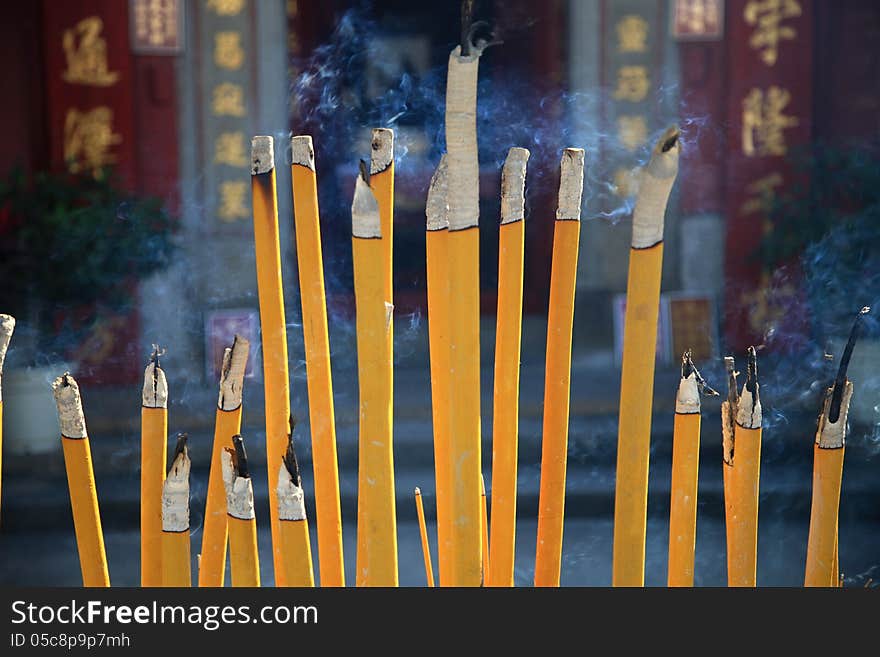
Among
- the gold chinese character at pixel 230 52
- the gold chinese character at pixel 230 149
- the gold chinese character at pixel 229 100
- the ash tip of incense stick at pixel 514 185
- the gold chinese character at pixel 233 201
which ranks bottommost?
the gold chinese character at pixel 233 201

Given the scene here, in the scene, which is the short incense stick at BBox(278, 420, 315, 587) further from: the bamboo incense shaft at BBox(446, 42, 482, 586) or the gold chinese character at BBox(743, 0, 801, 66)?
the gold chinese character at BBox(743, 0, 801, 66)

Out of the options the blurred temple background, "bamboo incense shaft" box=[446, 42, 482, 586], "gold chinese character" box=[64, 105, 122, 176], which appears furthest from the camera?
"gold chinese character" box=[64, 105, 122, 176]

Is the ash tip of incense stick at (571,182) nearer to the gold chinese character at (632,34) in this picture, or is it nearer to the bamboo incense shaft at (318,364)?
the bamboo incense shaft at (318,364)

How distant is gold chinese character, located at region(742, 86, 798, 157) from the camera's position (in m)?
1.46

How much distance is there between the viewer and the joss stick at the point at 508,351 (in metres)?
0.44

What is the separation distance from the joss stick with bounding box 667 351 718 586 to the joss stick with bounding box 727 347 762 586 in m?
0.02

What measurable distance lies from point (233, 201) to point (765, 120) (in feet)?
2.57

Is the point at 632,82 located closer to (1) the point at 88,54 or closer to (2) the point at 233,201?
(2) the point at 233,201

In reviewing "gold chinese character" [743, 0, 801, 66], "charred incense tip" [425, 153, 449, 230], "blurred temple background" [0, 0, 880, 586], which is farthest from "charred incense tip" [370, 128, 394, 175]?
"gold chinese character" [743, 0, 801, 66]

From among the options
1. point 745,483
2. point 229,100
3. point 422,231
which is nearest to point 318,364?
point 745,483

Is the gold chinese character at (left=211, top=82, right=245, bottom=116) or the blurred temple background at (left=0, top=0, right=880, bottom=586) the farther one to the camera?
the gold chinese character at (left=211, top=82, right=245, bottom=116)

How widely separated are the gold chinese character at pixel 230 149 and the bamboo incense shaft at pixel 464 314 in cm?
112

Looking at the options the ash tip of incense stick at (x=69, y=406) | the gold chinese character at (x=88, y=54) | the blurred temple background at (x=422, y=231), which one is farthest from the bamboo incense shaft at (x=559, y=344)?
the gold chinese character at (x=88, y=54)
